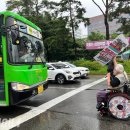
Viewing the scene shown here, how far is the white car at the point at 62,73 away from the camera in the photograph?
50.8ft

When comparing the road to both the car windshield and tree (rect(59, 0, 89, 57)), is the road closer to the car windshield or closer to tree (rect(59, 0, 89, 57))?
the car windshield

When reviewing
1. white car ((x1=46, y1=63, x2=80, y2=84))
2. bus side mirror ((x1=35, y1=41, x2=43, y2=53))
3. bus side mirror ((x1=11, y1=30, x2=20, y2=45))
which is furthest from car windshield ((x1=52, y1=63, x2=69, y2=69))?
bus side mirror ((x1=11, y1=30, x2=20, y2=45))

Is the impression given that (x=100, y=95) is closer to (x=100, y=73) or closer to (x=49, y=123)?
(x=49, y=123)

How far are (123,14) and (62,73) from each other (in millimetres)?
14292

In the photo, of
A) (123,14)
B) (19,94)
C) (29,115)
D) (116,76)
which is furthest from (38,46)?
(123,14)

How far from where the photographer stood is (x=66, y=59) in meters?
30.6

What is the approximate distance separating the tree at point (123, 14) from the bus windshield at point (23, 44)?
1896 centimetres

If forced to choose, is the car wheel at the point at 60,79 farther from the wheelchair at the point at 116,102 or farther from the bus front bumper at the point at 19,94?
the wheelchair at the point at 116,102

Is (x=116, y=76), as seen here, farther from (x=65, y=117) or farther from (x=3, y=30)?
(x=3, y=30)

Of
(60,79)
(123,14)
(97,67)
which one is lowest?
(60,79)

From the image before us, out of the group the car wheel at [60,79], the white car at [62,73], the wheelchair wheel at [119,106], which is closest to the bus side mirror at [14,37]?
the wheelchair wheel at [119,106]

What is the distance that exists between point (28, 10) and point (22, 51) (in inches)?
1039

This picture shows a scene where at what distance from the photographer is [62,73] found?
15680mm

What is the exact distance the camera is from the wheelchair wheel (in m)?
6.57
